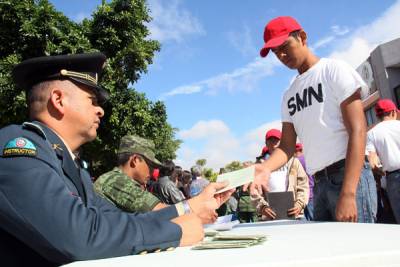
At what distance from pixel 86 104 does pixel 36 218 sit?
71cm

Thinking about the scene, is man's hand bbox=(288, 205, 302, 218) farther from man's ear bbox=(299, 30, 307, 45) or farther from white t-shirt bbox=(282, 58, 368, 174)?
man's ear bbox=(299, 30, 307, 45)

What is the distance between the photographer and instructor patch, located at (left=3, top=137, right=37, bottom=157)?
119 cm

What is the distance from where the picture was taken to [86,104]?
5.57 feet

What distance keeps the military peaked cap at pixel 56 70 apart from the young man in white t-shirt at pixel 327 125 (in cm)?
112

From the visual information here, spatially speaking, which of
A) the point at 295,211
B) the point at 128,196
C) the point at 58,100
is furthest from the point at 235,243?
the point at 295,211

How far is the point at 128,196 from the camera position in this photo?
316 cm

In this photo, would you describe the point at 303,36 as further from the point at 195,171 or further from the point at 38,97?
the point at 195,171

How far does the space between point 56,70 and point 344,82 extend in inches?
59.2

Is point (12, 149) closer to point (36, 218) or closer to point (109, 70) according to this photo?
point (36, 218)

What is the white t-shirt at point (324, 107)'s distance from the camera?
2141mm

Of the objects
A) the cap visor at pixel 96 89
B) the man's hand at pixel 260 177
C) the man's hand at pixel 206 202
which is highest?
the cap visor at pixel 96 89

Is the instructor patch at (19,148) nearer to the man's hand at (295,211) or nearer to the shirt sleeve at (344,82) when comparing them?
the shirt sleeve at (344,82)

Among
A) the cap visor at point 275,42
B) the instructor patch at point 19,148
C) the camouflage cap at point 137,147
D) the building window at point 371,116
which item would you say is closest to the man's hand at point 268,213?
the camouflage cap at point 137,147

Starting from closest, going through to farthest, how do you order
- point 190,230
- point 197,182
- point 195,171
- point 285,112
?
point 190,230 → point 285,112 → point 197,182 → point 195,171
